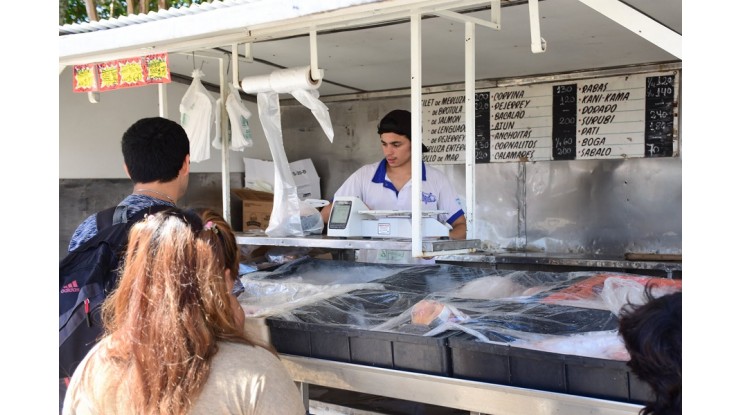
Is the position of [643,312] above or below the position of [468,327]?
above

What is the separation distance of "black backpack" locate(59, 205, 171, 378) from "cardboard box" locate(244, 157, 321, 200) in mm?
4059

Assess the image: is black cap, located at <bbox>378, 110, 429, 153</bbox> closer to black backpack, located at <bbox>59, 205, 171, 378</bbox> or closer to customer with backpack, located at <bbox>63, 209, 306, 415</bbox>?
black backpack, located at <bbox>59, 205, 171, 378</bbox>

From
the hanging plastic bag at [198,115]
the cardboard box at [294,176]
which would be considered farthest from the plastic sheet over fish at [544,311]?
the cardboard box at [294,176]

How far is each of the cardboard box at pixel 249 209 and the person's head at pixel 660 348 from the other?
4723 mm

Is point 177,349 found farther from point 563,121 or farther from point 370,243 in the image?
point 563,121

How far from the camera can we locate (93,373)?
1395 mm

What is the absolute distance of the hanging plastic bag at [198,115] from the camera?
Answer: 3484 millimetres

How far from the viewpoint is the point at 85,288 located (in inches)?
75.7

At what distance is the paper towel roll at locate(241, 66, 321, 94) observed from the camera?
2867 millimetres

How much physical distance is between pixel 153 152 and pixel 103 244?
0.36m

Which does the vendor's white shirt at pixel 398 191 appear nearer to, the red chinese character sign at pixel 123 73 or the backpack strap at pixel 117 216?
the red chinese character sign at pixel 123 73

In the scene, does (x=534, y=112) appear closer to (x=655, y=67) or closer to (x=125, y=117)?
(x=655, y=67)

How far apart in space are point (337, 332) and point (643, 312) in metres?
1.11
